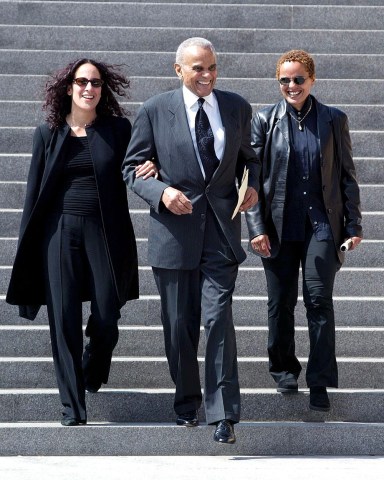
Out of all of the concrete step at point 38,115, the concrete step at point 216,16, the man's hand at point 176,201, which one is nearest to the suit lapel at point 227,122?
the man's hand at point 176,201

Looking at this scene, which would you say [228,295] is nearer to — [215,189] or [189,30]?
[215,189]

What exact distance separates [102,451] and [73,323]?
692mm

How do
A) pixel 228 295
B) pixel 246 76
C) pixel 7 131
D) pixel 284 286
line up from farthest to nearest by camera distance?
pixel 246 76 < pixel 7 131 < pixel 284 286 < pixel 228 295

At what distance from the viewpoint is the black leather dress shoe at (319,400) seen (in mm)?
7055

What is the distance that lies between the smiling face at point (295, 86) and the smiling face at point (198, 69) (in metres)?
0.54

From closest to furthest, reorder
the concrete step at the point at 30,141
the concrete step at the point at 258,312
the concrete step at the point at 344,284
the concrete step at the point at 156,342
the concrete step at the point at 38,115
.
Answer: the concrete step at the point at 156,342, the concrete step at the point at 258,312, the concrete step at the point at 344,284, the concrete step at the point at 30,141, the concrete step at the point at 38,115

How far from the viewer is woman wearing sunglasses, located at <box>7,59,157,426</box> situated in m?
7.03

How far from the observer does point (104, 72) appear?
7.25 metres

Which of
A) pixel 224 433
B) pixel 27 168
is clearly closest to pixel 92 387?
pixel 224 433

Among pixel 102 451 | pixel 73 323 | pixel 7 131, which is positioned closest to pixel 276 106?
pixel 73 323

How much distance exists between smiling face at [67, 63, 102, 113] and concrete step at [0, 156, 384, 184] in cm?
195

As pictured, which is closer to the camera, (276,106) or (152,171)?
(152,171)

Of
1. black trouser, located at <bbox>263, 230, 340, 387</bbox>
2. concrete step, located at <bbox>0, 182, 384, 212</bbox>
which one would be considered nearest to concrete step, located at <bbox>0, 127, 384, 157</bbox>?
concrete step, located at <bbox>0, 182, 384, 212</bbox>

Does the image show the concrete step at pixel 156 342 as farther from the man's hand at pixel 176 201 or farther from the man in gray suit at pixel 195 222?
the man's hand at pixel 176 201
